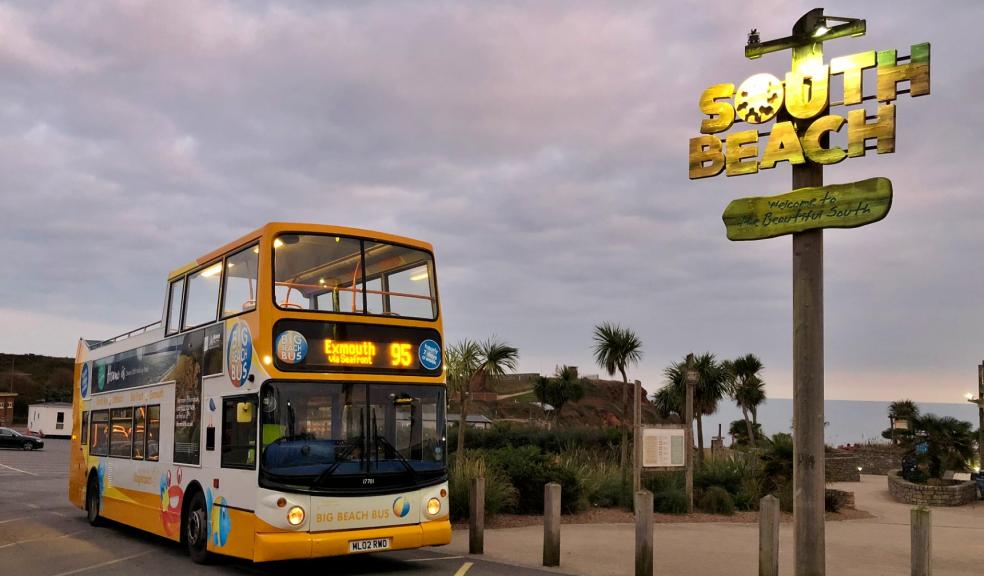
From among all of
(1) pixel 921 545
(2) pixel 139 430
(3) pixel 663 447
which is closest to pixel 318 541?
(2) pixel 139 430

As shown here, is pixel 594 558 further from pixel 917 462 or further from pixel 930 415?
pixel 930 415

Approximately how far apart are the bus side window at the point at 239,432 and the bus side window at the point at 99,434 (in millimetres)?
6056

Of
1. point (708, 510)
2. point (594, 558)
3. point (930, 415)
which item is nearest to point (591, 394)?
point (930, 415)

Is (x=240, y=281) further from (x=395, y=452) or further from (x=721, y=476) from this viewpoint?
(x=721, y=476)

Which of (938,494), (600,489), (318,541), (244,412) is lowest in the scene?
(938,494)

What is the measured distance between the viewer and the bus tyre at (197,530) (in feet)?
38.1

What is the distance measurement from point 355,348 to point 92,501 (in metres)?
8.85

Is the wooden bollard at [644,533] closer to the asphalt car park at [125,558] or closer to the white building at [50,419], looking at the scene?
the asphalt car park at [125,558]

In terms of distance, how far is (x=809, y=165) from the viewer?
35.2 feet

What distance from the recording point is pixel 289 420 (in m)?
10.3

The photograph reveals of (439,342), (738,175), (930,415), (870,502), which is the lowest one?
(870,502)

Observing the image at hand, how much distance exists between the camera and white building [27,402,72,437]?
6556 centimetres

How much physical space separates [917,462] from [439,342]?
1930cm

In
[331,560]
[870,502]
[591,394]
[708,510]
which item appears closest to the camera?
[331,560]
